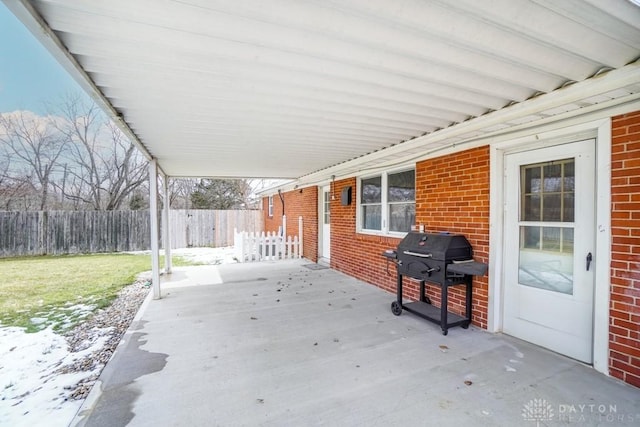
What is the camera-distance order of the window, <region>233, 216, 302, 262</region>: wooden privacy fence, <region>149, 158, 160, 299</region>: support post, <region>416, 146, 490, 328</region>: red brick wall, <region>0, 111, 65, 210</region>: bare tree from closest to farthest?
<region>416, 146, 490, 328</region>: red brick wall < <region>149, 158, 160, 299</region>: support post < the window < <region>233, 216, 302, 262</region>: wooden privacy fence < <region>0, 111, 65, 210</region>: bare tree

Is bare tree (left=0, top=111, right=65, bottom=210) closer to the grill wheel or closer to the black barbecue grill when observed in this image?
the grill wheel

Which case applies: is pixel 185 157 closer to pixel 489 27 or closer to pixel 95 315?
pixel 95 315

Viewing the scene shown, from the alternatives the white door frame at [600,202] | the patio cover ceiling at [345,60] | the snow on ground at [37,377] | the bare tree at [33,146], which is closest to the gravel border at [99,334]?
the snow on ground at [37,377]

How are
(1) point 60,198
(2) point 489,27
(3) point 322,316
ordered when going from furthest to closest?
(1) point 60,198, (3) point 322,316, (2) point 489,27

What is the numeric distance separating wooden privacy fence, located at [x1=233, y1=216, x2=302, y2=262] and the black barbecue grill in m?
5.92

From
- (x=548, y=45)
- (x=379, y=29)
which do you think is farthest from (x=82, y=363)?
(x=548, y=45)

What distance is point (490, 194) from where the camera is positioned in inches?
144

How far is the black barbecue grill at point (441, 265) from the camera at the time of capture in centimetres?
354

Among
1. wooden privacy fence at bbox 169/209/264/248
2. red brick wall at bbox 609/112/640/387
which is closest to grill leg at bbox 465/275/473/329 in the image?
red brick wall at bbox 609/112/640/387

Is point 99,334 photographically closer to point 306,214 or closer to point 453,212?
point 453,212

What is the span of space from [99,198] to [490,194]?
19530mm

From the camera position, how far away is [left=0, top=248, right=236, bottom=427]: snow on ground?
218 cm

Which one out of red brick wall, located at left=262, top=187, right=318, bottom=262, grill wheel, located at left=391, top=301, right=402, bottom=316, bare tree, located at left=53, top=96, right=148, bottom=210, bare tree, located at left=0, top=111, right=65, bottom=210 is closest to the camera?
grill wheel, located at left=391, top=301, right=402, bottom=316

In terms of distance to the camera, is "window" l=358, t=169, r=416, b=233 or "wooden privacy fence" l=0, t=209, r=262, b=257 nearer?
"window" l=358, t=169, r=416, b=233
